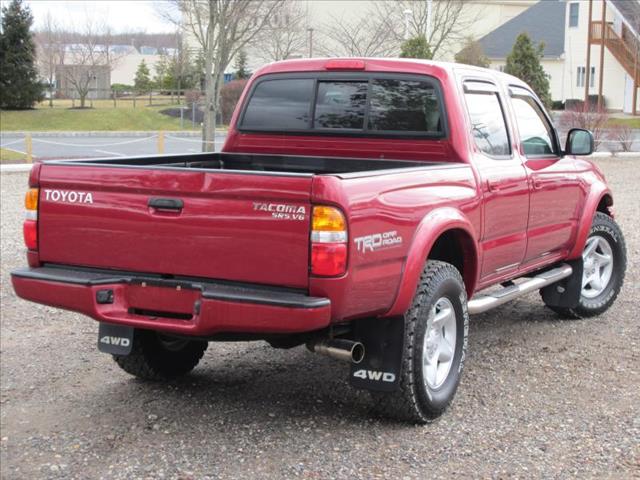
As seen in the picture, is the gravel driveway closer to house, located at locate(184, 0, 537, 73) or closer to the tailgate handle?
the tailgate handle

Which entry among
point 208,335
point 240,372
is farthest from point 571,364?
point 208,335

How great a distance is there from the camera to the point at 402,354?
4629 mm

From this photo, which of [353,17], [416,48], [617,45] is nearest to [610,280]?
[416,48]

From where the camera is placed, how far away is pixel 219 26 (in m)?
18.4

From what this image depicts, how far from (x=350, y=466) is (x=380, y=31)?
23937 millimetres

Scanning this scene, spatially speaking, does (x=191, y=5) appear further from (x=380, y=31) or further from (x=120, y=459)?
(x=120, y=459)

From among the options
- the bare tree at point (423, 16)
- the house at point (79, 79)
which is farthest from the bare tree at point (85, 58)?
the bare tree at point (423, 16)

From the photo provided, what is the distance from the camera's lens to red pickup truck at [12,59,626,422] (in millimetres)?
4160

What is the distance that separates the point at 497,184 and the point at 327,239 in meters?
1.93

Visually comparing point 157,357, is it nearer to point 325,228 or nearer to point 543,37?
point 325,228

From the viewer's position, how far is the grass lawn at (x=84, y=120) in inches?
1379

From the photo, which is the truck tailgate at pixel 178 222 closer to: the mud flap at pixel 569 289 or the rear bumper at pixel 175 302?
the rear bumper at pixel 175 302

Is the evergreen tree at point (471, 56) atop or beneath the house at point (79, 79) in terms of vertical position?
atop

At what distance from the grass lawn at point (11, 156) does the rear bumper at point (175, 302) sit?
19268mm
